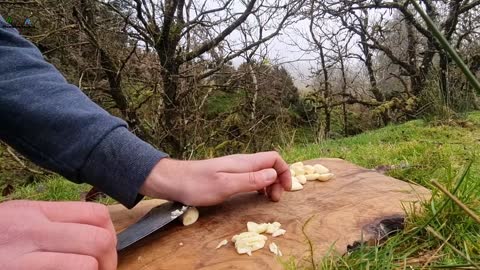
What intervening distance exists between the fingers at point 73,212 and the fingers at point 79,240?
0.09ft

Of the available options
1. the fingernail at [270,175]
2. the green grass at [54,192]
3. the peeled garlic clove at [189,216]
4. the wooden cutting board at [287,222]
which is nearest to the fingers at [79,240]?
the wooden cutting board at [287,222]

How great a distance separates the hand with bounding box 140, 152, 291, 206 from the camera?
3.06 feet

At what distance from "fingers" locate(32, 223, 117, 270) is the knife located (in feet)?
0.67

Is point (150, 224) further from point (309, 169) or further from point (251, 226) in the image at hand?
point (309, 169)

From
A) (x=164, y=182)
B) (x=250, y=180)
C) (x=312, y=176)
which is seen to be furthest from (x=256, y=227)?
(x=312, y=176)

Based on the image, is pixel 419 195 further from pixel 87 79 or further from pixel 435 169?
pixel 87 79

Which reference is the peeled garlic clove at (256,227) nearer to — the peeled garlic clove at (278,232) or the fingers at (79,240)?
the peeled garlic clove at (278,232)

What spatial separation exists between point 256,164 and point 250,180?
1.9 inches

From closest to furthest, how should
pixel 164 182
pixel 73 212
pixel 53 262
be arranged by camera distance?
1. pixel 53 262
2. pixel 73 212
3. pixel 164 182

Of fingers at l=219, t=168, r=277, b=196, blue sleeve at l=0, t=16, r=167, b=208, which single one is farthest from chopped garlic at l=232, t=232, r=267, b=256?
blue sleeve at l=0, t=16, r=167, b=208

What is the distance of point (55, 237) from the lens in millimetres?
589

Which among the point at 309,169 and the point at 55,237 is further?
the point at 309,169

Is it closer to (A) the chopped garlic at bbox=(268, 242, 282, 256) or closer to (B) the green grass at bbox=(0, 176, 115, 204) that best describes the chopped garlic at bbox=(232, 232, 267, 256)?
(A) the chopped garlic at bbox=(268, 242, 282, 256)

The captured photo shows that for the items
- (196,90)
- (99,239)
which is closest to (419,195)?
(99,239)
